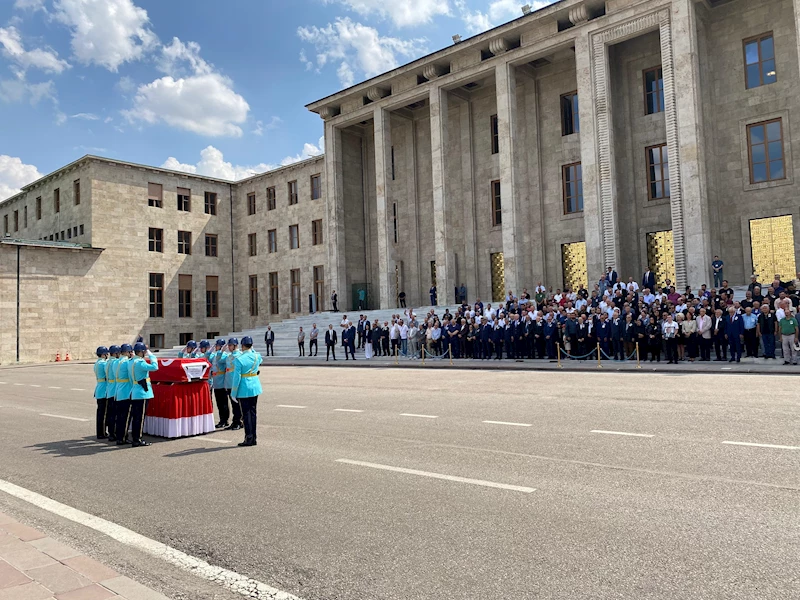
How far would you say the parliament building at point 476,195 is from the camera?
92.6 ft

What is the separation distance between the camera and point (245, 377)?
947cm

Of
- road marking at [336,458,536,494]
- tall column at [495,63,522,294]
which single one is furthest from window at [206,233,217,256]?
road marking at [336,458,536,494]

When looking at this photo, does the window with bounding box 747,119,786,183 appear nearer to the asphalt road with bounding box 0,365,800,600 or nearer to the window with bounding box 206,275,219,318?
the asphalt road with bounding box 0,365,800,600

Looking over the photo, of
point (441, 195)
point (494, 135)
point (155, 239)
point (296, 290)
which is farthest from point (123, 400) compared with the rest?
point (155, 239)

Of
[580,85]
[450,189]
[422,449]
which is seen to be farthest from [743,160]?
[422,449]

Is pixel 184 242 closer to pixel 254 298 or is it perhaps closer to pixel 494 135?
pixel 254 298

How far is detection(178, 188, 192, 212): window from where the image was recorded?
48969 mm

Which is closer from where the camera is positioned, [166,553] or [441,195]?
[166,553]

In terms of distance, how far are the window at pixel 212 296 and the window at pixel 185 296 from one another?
1557 mm

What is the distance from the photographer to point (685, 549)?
455 cm

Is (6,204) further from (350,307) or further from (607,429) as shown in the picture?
(607,429)

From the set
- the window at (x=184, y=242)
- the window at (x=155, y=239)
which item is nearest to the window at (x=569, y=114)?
the window at (x=184, y=242)

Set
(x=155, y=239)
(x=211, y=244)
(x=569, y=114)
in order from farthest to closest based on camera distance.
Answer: (x=211, y=244)
(x=155, y=239)
(x=569, y=114)

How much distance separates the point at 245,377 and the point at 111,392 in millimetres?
2649
